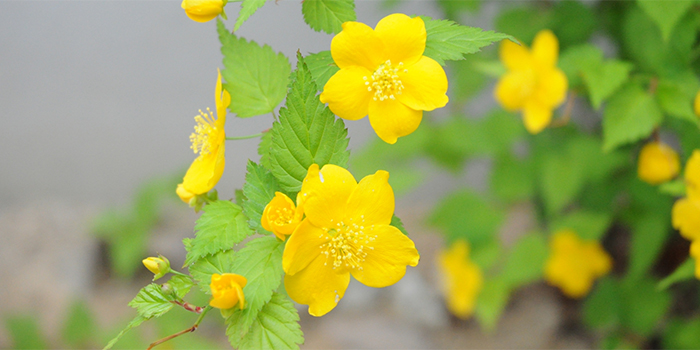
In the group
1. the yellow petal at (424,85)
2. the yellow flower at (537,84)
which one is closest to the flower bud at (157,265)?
the yellow petal at (424,85)

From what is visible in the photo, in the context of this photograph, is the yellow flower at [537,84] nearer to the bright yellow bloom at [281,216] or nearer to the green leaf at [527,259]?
the green leaf at [527,259]

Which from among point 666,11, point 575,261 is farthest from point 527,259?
point 666,11

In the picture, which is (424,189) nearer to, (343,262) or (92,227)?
(92,227)

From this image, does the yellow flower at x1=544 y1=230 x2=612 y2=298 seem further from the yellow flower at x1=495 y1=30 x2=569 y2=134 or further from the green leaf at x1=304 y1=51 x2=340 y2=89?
the green leaf at x1=304 y1=51 x2=340 y2=89

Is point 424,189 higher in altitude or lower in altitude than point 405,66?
lower

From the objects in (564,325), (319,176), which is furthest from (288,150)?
(564,325)

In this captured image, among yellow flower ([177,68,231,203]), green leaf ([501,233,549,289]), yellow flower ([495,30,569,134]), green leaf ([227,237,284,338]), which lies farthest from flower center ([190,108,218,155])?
green leaf ([501,233,549,289])
